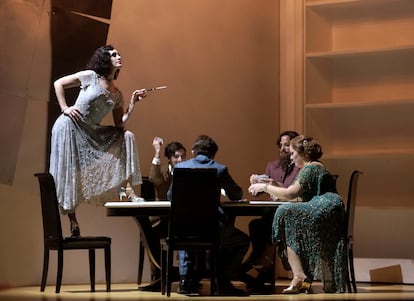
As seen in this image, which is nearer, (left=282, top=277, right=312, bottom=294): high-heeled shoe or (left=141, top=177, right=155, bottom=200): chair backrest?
(left=282, top=277, right=312, bottom=294): high-heeled shoe

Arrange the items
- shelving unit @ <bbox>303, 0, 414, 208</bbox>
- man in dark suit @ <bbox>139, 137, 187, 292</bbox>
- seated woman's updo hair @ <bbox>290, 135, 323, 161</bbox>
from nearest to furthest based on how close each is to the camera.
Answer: seated woman's updo hair @ <bbox>290, 135, 323, 161</bbox>
man in dark suit @ <bbox>139, 137, 187, 292</bbox>
shelving unit @ <bbox>303, 0, 414, 208</bbox>

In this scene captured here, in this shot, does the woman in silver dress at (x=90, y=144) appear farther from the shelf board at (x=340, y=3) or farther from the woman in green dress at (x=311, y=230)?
the shelf board at (x=340, y=3)

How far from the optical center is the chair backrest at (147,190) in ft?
21.3

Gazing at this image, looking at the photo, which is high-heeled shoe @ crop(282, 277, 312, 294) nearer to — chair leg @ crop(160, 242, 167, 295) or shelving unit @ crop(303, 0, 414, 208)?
chair leg @ crop(160, 242, 167, 295)

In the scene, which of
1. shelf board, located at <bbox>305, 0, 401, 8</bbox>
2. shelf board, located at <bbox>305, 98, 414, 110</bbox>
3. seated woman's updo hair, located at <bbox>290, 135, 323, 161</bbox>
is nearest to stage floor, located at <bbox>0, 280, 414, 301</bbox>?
seated woman's updo hair, located at <bbox>290, 135, 323, 161</bbox>

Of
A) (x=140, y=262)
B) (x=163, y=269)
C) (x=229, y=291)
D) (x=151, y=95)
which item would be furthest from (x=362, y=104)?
(x=163, y=269)

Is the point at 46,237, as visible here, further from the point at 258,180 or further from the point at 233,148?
the point at 233,148

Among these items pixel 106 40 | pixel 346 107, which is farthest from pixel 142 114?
pixel 346 107

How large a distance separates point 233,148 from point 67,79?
79.8 inches

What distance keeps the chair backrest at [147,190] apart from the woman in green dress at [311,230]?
1.18m

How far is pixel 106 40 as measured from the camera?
662 cm

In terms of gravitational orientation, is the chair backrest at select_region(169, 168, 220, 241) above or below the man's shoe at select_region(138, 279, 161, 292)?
above

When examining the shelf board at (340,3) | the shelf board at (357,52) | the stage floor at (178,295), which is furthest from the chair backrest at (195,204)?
the shelf board at (340,3)

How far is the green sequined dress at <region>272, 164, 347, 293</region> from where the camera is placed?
5.52 metres
